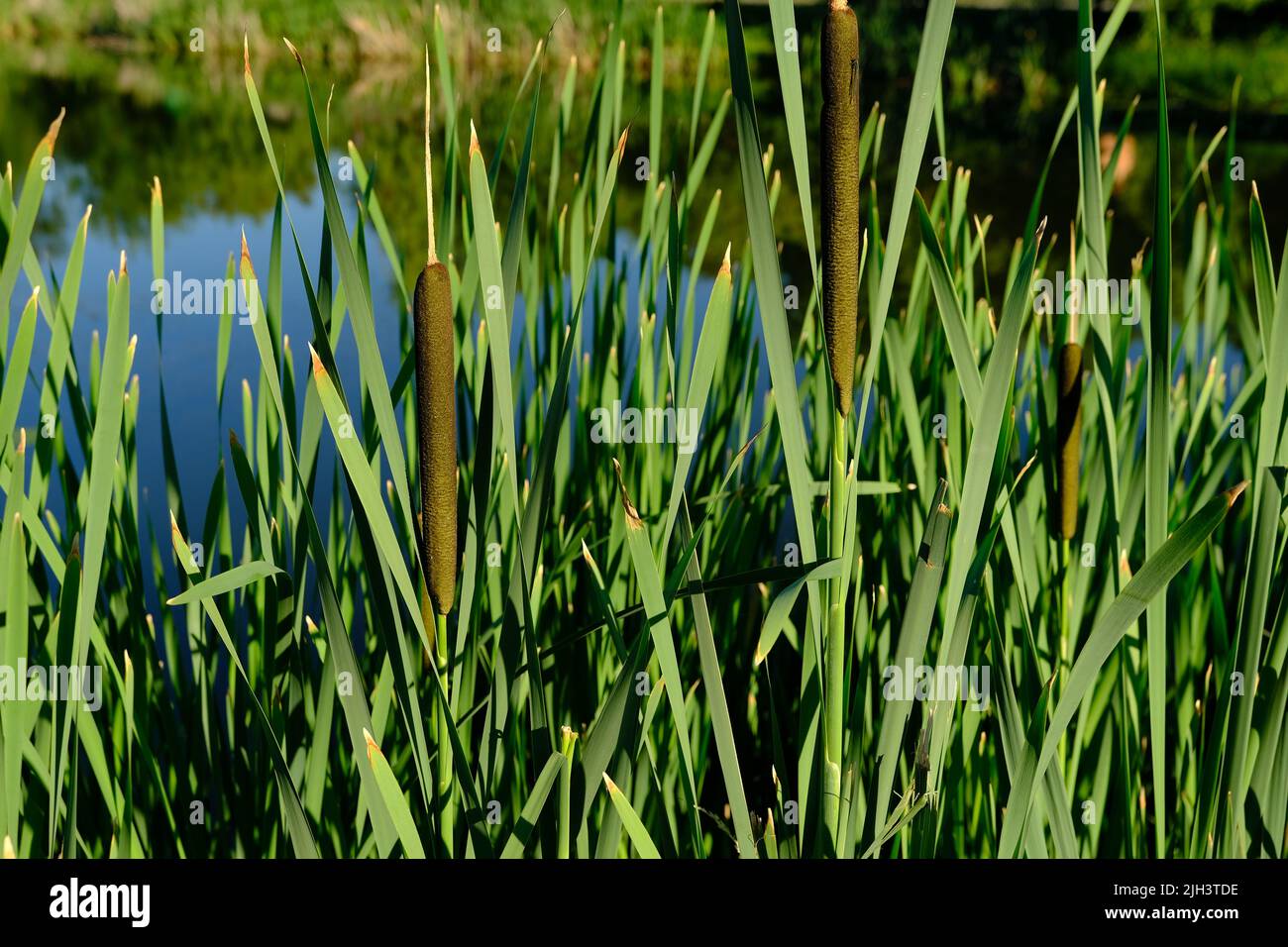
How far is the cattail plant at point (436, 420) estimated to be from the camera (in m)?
0.48

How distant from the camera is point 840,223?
0.46 m

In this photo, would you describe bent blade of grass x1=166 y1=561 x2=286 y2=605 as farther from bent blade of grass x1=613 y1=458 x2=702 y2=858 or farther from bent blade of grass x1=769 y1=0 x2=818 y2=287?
bent blade of grass x1=769 y1=0 x2=818 y2=287

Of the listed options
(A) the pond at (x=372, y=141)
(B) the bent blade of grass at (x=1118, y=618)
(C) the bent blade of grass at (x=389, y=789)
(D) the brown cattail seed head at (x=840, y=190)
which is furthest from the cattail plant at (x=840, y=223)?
(A) the pond at (x=372, y=141)

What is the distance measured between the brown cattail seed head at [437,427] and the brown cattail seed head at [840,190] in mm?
180

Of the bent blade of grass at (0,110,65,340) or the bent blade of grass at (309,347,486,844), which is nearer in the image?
the bent blade of grass at (309,347,486,844)

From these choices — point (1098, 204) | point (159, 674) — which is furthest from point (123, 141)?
point (1098, 204)

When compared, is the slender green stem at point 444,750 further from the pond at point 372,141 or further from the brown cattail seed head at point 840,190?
the pond at point 372,141

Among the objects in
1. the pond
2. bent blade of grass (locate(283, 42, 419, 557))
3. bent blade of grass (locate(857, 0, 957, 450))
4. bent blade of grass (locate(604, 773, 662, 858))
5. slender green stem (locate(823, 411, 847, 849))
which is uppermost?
the pond

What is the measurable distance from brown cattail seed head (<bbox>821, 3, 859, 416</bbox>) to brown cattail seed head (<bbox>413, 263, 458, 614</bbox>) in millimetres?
180

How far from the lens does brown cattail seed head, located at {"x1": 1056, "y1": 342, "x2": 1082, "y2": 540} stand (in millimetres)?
807

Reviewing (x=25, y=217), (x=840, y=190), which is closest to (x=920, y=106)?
(x=840, y=190)

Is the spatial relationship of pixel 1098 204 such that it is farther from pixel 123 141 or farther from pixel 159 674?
pixel 123 141

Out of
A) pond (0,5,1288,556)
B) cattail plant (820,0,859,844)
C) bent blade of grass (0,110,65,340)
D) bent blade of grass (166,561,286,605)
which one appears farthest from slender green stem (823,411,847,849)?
pond (0,5,1288,556)

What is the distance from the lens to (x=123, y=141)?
23.2ft
